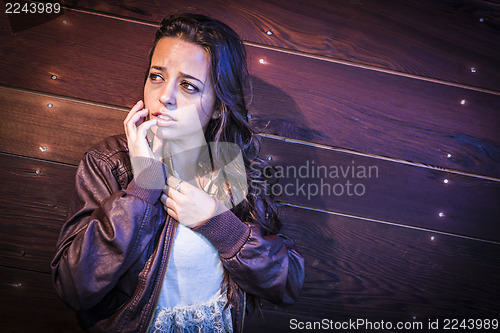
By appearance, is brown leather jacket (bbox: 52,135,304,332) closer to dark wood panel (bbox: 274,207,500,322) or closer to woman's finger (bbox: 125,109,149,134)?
woman's finger (bbox: 125,109,149,134)

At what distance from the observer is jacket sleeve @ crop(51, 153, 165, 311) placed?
1127mm

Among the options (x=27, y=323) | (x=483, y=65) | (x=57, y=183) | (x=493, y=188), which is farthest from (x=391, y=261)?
(x=27, y=323)

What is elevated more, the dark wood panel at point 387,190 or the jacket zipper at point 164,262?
the dark wood panel at point 387,190

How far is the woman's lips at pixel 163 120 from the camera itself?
1.28 meters

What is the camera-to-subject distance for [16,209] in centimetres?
162

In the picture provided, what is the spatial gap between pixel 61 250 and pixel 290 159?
1.01m

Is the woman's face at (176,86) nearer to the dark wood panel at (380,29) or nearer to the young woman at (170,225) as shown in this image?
the young woman at (170,225)

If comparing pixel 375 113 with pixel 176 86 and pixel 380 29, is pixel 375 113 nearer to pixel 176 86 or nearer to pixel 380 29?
pixel 380 29

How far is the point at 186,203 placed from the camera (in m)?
1.29

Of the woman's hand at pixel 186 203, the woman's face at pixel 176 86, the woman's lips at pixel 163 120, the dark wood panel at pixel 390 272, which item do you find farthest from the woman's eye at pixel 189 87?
the dark wood panel at pixel 390 272

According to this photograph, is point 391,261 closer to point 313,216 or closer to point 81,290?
point 313,216

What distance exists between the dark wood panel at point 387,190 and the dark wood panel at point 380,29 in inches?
18.4

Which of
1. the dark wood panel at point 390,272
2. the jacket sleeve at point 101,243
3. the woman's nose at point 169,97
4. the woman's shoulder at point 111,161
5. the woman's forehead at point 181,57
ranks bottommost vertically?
the dark wood panel at point 390,272

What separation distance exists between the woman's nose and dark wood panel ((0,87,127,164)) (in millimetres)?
445
